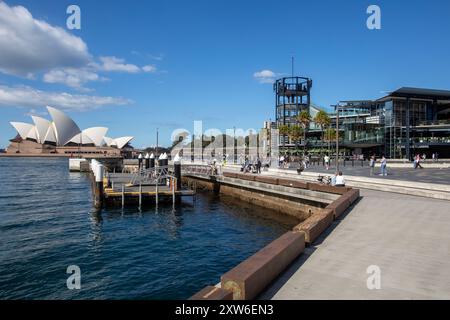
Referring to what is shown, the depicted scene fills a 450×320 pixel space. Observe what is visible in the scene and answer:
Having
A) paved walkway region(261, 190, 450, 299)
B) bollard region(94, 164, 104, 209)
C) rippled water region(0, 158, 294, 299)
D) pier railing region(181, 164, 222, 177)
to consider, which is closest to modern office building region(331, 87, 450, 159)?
pier railing region(181, 164, 222, 177)

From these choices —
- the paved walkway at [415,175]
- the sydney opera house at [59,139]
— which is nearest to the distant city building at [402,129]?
the paved walkway at [415,175]

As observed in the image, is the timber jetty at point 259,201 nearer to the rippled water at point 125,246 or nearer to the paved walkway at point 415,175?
the rippled water at point 125,246

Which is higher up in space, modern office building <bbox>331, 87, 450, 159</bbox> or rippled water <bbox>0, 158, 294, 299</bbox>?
modern office building <bbox>331, 87, 450, 159</bbox>

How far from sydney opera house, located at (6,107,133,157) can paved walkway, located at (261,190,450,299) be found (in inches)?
6103

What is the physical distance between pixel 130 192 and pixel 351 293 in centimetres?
2428

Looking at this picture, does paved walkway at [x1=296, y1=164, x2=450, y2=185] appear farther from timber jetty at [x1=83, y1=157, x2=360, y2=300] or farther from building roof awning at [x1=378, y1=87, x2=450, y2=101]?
building roof awning at [x1=378, y1=87, x2=450, y2=101]

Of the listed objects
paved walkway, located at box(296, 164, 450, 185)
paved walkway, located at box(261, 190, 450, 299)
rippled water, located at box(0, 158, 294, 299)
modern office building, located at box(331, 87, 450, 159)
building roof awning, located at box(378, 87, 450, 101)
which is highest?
building roof awning, located at box(378, 87, 450, 101)

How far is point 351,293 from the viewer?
21.0 feet

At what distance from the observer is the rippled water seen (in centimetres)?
1201

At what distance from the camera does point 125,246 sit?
1720 centimetres

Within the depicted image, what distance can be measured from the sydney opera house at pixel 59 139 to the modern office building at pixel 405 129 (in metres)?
113

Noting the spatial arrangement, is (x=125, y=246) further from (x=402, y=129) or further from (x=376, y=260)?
(x=402, y=129)

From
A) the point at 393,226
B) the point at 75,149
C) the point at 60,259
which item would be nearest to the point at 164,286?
the point at 60,259

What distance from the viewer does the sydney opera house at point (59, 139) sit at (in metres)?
157
